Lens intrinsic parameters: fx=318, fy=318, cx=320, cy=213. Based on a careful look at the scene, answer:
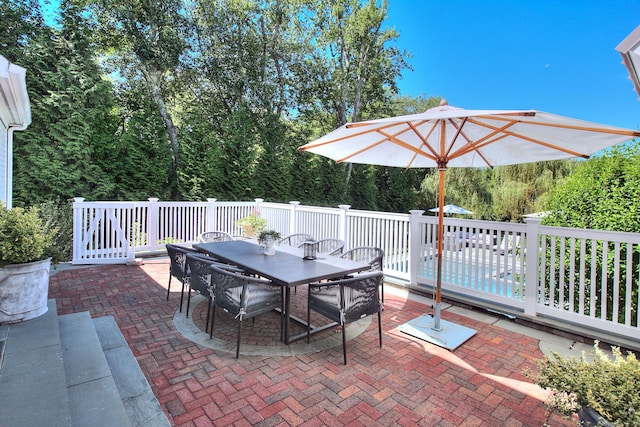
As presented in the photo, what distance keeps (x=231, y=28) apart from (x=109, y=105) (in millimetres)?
6089

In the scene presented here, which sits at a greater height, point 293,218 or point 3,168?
point 3,168

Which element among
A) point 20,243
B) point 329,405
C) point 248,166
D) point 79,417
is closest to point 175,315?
point 20,243

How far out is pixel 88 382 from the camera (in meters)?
2.20

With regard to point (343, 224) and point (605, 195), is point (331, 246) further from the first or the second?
point (605, 195)

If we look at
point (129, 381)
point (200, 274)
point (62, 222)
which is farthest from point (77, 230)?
point (129, 381)

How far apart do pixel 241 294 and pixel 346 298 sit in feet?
3.16

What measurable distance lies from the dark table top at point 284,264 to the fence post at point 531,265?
76.4 inches

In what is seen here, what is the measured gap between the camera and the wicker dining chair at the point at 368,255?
13.4ft

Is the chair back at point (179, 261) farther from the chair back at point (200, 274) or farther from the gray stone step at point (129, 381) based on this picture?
the gray stone step at point (129, 381)

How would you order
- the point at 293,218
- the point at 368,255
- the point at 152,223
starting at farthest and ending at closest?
1. the point at 293,218
2. the point at 152,223
3. the point at 368,255

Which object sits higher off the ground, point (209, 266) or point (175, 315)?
point (209, 266)

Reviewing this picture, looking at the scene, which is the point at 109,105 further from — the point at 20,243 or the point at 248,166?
the point at 20,243

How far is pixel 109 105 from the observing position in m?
8.23

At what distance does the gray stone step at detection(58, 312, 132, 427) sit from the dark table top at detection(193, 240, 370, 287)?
1.41 m
